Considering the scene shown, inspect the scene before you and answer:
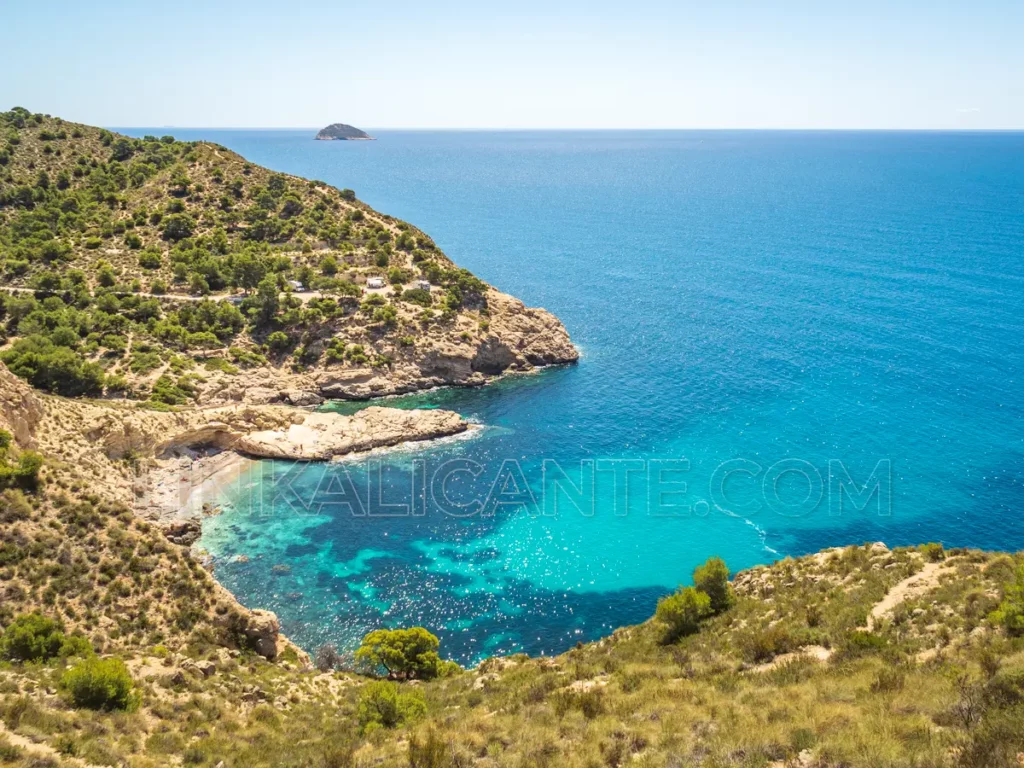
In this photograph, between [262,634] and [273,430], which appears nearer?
[262,634]

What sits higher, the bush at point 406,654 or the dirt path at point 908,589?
the dirt path at point 908,589

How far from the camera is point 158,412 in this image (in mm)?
53156

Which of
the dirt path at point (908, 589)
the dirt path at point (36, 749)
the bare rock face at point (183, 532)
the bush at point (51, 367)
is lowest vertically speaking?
the bare rock face at point (183, 532)

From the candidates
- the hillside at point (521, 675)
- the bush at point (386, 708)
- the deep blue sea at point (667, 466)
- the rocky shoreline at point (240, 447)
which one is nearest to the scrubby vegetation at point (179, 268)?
the rocky shoreline at point (240, 447)

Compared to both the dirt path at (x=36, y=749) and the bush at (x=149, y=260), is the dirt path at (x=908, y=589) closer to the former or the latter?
the dirt path at (x=36, y=749)

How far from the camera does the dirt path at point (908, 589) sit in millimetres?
24734

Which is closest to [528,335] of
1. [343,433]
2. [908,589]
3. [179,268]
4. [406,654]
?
[343,433]

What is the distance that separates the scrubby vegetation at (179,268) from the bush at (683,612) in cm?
4594

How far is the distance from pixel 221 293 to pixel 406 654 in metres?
55.8

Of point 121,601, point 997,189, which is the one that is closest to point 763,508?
point 121,601

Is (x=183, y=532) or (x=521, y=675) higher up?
(x=521, y=675)

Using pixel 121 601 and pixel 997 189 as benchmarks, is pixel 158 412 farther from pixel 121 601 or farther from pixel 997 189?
pixel 997 189

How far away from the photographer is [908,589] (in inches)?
1037

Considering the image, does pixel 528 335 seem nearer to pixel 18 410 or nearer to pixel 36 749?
pixel 18 410
